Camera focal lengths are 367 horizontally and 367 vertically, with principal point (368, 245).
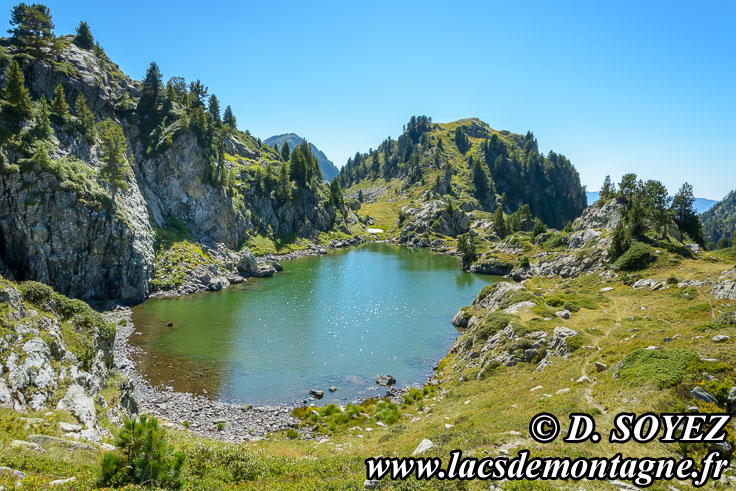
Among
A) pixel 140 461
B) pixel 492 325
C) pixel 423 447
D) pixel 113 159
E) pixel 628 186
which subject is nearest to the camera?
pixel 140 461

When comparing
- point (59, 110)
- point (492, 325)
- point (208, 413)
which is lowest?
point (208, 413)

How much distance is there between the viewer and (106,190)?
71.3 meters

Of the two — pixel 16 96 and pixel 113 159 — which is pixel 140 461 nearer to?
pixel 113 159

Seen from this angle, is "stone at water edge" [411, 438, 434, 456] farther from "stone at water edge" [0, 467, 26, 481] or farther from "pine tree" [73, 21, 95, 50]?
"pine tree" [73, 21, 95, 50]

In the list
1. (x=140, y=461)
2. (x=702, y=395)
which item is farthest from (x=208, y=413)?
(x=702, y=395)

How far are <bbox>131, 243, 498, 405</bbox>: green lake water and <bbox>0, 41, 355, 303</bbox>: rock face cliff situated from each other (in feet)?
41.0

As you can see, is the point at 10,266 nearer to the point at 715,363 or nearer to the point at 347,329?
the point at 347,329

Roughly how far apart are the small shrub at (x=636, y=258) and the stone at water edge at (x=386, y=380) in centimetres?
4791

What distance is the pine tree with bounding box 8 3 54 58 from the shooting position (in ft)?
281

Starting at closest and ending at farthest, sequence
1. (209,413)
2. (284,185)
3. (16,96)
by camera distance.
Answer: (209,413)
(16,96)
(284,185)

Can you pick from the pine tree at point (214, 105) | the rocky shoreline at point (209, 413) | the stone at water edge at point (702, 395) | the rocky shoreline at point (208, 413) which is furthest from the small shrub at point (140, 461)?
the pine tree at point (214, 105)

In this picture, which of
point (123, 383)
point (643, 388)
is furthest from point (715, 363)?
point (123, 383)

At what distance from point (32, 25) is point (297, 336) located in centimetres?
10168

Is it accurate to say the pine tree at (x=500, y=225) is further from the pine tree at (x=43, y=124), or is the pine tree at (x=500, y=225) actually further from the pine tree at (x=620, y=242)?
the pine tree at (x=43, y=124)
